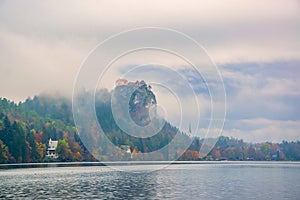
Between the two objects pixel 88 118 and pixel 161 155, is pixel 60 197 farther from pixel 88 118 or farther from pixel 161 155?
pixel 161 155

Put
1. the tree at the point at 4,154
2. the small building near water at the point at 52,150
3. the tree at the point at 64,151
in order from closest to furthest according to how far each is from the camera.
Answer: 1. the tree at the point at 4,154
2. the tree at the point at 64,151
3. the small building near water at the point at 52,150

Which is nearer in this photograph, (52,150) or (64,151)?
(52,150)

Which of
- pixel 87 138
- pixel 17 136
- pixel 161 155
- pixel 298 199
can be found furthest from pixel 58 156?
pixel 298 199

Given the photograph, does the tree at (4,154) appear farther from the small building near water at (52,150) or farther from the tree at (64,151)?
the tree at (64,151)

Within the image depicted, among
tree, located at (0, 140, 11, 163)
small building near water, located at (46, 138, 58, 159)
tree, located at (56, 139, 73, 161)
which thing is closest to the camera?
tree, located at (0, 140, 11, 163)

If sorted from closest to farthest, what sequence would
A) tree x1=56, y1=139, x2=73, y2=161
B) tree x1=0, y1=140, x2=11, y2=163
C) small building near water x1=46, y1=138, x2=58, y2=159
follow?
tree x1=0, y1=140, x2=11, y2=163 → tree x1=56, y1=139, x2=73, y2=161 → small building near water x1=46, y1=138, x2=58, y2=159

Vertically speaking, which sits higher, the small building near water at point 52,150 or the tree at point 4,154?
the small building near water at point 52,150

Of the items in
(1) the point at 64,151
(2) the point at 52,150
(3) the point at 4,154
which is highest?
(2) the point at 52,150

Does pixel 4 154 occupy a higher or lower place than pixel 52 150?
lower

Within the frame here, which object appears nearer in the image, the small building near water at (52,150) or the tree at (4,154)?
the tree at (4,154)

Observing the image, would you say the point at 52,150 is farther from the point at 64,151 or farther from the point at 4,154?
the point at 4,154

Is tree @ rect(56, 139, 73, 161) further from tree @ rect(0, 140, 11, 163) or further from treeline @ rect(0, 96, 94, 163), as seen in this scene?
tree @ rect(0, 140, 11, 163)

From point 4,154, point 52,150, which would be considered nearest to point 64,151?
point 52,150

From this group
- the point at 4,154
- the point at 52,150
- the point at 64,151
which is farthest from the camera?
the point at 64,151
